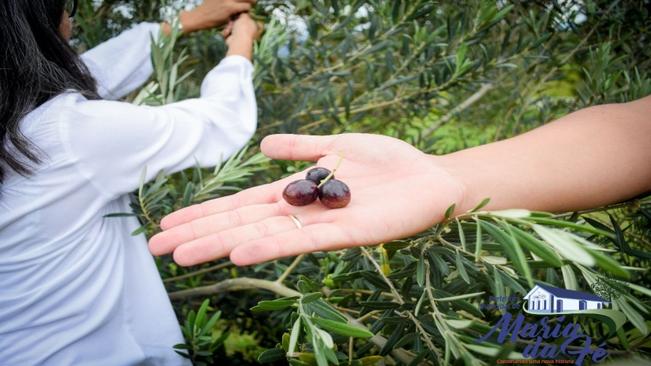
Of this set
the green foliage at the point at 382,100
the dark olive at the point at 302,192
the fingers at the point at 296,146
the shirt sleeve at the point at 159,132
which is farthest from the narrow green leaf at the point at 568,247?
the shirt sleeve at the point at 159,132

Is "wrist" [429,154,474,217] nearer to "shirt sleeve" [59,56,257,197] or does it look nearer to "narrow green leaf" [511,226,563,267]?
"narrow green leaf" [511,226,563,267]

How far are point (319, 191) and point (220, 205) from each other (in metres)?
0.29

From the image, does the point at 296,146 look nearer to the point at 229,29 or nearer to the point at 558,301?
the point at 558,301

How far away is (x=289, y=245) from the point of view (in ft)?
3.06

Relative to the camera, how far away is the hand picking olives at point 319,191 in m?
1.15

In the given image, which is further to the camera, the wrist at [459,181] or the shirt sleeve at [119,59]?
the shirt sleeve at [119,59]

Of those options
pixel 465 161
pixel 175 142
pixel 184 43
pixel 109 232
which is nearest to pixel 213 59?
pixel 184 43

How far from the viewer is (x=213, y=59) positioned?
259 centimetres

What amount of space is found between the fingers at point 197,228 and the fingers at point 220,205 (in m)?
0.04

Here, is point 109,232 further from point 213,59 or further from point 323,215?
point 213,59

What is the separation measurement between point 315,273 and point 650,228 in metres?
1.26

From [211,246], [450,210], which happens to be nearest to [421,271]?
[450,210]

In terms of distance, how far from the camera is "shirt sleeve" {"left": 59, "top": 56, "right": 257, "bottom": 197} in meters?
1.36

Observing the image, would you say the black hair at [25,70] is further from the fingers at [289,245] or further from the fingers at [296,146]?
the fingers at [289,245]
